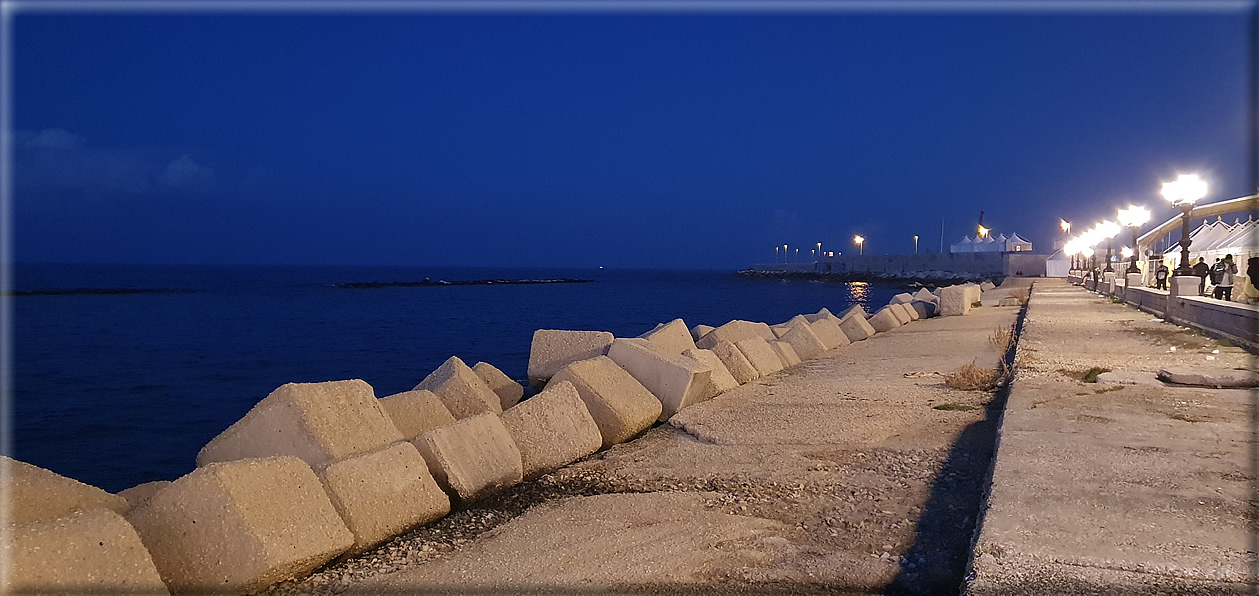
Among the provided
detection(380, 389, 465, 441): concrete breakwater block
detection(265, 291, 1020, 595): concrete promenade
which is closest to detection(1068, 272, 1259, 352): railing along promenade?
detection(265, 291, 1020, 595): concrete promenade

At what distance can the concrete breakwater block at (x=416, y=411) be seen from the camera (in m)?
5.14

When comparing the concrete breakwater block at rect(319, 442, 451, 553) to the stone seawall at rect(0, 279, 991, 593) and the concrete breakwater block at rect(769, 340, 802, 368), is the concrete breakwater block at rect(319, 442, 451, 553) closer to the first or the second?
the stone seawall at rect(0, 279, 991, 593)

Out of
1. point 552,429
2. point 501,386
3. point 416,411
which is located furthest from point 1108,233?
point 416,411

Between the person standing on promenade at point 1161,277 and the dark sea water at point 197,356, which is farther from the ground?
the person standing on promenade at point 1161,277

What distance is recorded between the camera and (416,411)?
528 cm

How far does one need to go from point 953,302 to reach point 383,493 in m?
15.3

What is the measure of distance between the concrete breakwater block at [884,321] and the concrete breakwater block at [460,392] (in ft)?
29.7

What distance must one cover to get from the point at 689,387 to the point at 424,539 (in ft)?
8.89

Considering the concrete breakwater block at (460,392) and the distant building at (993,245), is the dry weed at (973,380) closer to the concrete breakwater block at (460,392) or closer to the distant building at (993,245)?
the concrete breakwater block at (460,392)

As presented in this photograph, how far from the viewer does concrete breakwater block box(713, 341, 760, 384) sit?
7.17 m

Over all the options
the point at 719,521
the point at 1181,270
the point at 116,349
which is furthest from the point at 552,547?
the point at 116,349

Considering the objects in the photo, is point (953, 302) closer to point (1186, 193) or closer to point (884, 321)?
point (884, 321)

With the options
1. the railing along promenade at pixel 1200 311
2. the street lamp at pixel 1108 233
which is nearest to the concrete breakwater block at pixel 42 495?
the railing along promenade at pixel 1200 311

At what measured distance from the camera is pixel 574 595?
2.75m
